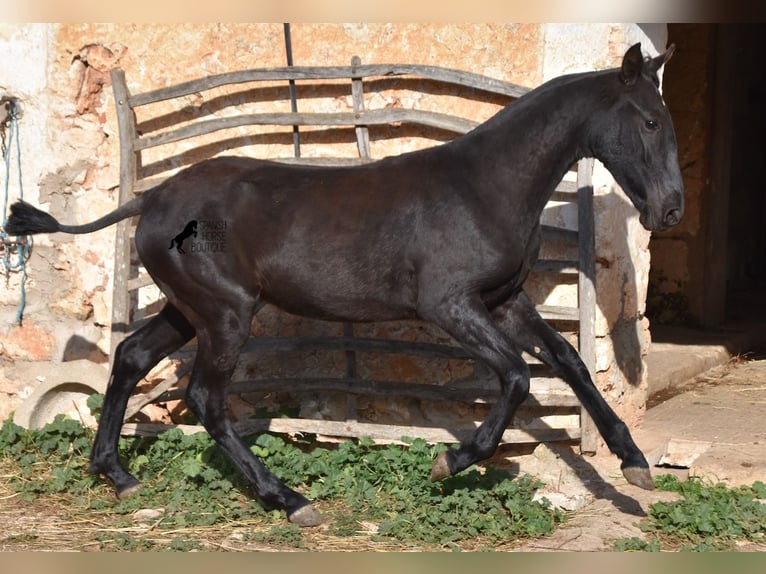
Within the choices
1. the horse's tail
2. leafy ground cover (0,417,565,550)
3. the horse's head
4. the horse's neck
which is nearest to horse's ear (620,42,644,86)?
the horse's head

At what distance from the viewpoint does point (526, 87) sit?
6.12 metres

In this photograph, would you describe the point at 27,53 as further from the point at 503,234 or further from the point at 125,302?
the point at 503,234

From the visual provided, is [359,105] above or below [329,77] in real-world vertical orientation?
below

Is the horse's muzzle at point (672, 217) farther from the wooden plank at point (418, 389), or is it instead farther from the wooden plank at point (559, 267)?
the wooden plank at point (418, 389)

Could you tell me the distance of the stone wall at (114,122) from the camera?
6227 mm

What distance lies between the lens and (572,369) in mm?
5195

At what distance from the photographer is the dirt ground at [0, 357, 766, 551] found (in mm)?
4980

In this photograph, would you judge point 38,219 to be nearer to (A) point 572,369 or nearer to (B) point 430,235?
(B) point 430,235

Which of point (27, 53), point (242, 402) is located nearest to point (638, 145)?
point (242, 402)

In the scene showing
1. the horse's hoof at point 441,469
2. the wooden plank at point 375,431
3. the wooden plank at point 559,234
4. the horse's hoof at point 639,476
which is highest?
the wooden plank at point 559,234

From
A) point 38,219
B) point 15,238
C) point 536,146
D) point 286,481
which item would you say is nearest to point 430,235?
point 536,146

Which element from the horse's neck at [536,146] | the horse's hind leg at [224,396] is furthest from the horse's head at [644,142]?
the horse's hind leg at [224,396]

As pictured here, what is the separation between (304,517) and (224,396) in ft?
2.47

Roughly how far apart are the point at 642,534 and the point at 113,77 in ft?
13.7
